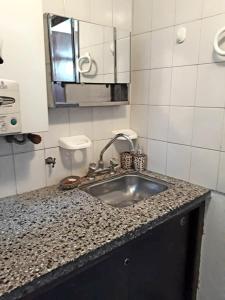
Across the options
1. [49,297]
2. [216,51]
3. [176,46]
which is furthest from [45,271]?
[176,46]

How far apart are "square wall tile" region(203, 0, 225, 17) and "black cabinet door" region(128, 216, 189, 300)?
999 mm

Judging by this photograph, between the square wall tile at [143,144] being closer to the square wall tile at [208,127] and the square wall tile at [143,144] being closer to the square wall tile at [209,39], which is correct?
the square wall tile at [208,127]

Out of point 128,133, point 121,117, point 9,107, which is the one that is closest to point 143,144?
point 128,133

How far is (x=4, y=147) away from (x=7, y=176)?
5.6 inches

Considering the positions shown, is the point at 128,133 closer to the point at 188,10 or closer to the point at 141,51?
the point at 141,51

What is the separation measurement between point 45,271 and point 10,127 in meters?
0.52

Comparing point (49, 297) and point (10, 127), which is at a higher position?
point (10, 127)

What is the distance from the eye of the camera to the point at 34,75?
0.97m

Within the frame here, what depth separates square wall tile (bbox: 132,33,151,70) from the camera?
144cm

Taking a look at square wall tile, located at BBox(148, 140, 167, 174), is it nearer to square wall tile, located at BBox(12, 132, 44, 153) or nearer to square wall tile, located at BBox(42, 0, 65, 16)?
square wall tile, located at BBox(12, 132, 44, 153)

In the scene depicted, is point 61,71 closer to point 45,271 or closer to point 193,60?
point 193,60

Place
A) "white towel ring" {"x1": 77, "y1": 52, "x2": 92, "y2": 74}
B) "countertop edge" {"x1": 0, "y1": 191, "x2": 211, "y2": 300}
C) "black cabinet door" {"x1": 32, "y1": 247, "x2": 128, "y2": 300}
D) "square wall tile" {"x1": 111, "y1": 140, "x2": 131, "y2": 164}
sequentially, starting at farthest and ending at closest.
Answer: "square wall tile" {"x1": 111, "y1": 140, "x2": 131, "y2": 164} → "white towel ring" {"x1": 77, "y1": 52, "x2": 92, "y2": 74} → "black cabinet door" {"x1": 32, "y1": 247, "x2": 128, "y2": 300} → "countertop edge" {"x1": 0, "y1": 191, "x2": 211, "y2": 300}

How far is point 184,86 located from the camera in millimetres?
1293

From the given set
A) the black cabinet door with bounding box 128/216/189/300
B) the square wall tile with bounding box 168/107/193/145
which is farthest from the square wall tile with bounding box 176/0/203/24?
the black cabinet door with bounding box 128/216/189/300
